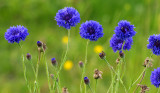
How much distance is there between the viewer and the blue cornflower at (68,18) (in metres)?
1.22

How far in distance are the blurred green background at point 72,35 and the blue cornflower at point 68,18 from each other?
1.01 meters

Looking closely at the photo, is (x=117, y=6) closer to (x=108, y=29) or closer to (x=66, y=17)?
(x=108, y=29)

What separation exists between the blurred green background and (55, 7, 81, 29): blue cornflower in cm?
101

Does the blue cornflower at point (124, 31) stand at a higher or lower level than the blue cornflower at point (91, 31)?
lower

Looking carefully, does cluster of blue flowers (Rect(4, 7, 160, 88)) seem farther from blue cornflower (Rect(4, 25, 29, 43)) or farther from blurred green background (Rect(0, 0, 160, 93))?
blurred green background (Rect(0, 0, 160, 93))

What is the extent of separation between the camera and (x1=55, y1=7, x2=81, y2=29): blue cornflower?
1222 mm

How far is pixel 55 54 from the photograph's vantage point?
8.93 ft

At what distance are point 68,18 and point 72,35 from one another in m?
1.64

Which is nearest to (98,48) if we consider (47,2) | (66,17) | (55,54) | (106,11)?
(55,54)

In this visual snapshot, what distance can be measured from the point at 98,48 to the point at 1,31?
918mm

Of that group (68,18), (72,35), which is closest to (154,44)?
(68,18)

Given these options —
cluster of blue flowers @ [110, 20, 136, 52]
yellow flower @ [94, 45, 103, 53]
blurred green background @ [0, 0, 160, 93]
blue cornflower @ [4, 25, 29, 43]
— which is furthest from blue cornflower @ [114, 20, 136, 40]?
yellow flower @ [94, 45, 103, 53]

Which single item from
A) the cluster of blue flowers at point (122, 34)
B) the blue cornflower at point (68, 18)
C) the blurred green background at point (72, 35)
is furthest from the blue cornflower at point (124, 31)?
the blurred green background at point (72, 35)

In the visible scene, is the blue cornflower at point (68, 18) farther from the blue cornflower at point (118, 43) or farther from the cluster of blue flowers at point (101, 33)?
the blue cornflower at point (118, 43)
